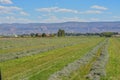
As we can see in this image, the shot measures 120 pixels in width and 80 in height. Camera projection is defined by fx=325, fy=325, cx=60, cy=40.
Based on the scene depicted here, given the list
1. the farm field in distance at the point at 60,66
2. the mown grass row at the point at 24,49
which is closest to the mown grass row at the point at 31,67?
the farm field in distance at the point at 60,66

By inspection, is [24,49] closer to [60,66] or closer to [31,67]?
[31,67]

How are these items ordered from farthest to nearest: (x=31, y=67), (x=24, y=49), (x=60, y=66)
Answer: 1. (x=24, y=49)
2. (x=60, y=66)
3. (x=31, y=67)

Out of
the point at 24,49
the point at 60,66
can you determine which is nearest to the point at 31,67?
the point at 60,66

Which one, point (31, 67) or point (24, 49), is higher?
point (31, 67)

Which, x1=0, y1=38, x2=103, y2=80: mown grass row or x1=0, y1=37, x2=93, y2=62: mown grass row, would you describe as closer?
x1=0, y1=38, x2=103, y2=80: mown grass row

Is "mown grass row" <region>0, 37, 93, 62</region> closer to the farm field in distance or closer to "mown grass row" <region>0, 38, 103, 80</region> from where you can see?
the farm field in distance

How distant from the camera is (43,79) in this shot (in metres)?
21.1

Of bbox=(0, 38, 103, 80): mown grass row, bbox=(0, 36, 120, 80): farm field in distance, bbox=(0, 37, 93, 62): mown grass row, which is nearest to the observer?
bbox=(0, 38, 103, 80): mown grass row

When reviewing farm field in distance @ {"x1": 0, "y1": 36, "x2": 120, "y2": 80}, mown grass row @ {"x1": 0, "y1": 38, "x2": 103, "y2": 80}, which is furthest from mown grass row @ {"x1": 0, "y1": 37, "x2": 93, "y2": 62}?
mown grass row @ {"x1": 0, "y1": 38, "x2": 103, "y2": 80}

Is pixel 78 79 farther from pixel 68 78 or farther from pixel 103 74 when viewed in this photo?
pixel 103 74

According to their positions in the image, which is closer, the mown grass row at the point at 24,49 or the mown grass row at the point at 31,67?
the mown grass row at the point at 31,67

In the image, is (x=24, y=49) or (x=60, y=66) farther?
(x=24, y=49)

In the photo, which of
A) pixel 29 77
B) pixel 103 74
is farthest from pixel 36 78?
pixel 103 74

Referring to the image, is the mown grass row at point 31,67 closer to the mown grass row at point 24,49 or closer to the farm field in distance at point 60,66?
the farm field in distance at point 60,66
